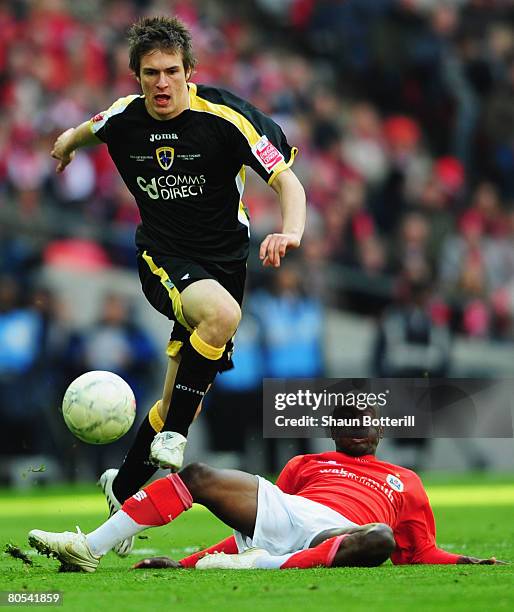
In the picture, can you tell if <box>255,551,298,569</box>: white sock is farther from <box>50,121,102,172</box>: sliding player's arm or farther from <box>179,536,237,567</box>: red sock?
<box>50,121,102,172</box>: sliding player's arm

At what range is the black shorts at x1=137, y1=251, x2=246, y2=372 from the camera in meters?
6.46

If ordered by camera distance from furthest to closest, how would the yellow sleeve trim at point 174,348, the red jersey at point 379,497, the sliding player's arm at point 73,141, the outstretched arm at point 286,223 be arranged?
the sliding player's arm at point 73,141 < the yellow sleeve trim at point 174,348 < the red jersey at point 379,497 < the outstretched arm at point 286,223

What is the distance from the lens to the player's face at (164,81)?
6371 mm

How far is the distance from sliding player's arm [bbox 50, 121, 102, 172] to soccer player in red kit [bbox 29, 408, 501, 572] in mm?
1975

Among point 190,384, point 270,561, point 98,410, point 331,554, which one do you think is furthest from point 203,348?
point 331,554

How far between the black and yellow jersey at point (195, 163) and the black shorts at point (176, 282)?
59 millimetres

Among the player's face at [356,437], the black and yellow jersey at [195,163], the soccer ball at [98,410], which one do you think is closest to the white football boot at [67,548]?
the soccer ball at [98,410]

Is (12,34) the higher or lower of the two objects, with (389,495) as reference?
higher

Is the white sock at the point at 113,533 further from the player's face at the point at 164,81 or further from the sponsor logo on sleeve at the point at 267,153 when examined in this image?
the player's face at the point at 164,81

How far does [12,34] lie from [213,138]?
32.8ft

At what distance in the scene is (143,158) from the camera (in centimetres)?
670

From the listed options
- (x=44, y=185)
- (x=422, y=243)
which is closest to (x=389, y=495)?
(x=44, y=185)

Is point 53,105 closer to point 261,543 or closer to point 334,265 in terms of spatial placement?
point 334,265

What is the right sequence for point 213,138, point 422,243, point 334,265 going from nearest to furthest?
point 213,138, point 334,265, point 422,243
